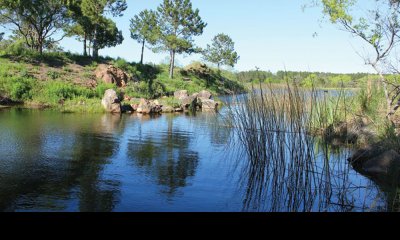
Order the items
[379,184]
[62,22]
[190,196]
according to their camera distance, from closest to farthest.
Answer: [190,196] < [379,184] < [62,22]

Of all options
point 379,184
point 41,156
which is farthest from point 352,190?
point 41,156

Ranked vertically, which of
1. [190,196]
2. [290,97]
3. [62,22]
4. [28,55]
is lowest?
[190,196]

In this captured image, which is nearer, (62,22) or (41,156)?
(41,156)

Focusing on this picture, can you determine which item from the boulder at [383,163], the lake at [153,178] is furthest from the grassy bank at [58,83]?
the boulder at [383,163]

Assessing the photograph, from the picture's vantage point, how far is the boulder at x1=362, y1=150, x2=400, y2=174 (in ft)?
25.5

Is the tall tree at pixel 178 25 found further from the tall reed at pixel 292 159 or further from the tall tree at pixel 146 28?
the tall reed at pixel 292 159

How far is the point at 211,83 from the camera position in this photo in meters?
42.7

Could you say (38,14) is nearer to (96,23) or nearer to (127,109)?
(96,23)

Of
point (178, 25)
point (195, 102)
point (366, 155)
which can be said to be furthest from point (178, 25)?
point (366, 155)

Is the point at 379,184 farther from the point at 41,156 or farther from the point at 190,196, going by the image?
the point at 41,156

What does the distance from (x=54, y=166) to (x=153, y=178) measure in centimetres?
220

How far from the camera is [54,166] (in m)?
8.03

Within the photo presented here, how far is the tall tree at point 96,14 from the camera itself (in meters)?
31.4
